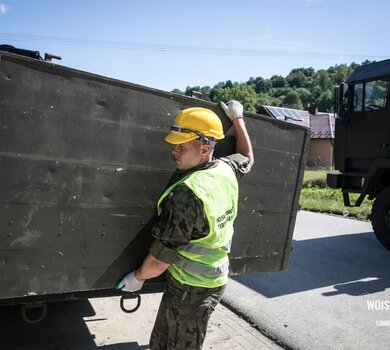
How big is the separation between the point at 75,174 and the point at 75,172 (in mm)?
11

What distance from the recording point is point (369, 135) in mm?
7684

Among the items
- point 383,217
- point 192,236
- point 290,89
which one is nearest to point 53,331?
point 192,236

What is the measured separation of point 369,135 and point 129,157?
6.38 m

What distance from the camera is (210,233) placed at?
208cm

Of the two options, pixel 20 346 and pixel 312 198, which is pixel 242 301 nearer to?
pixel 20 346

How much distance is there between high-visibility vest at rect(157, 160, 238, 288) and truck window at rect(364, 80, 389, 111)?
20.6ft

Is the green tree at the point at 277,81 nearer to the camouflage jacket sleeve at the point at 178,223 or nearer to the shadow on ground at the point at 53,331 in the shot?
the shadow on ground at the point at 53,331

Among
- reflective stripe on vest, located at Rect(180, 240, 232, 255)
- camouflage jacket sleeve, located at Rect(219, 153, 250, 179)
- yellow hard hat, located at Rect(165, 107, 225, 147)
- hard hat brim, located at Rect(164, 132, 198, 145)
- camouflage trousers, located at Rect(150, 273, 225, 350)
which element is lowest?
camouflage trousers, located at Rect(150, 273, 225, 350)

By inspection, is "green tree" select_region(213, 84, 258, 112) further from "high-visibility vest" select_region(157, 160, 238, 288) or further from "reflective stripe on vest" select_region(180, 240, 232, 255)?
"reflective stripe on vest" select_region(180, 240, 232, 255)

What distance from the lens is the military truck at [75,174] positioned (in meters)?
2.09

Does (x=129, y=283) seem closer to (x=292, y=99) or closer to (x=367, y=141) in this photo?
(x=367, y=141)

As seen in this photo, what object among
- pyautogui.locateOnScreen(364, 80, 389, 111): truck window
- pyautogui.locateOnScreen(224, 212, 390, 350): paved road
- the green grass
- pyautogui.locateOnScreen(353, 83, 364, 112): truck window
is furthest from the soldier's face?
the green grass

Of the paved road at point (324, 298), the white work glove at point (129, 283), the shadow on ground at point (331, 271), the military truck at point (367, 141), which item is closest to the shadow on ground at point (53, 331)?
the white work glove at point (129, 283)

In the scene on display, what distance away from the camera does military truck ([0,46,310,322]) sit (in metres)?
2.09
